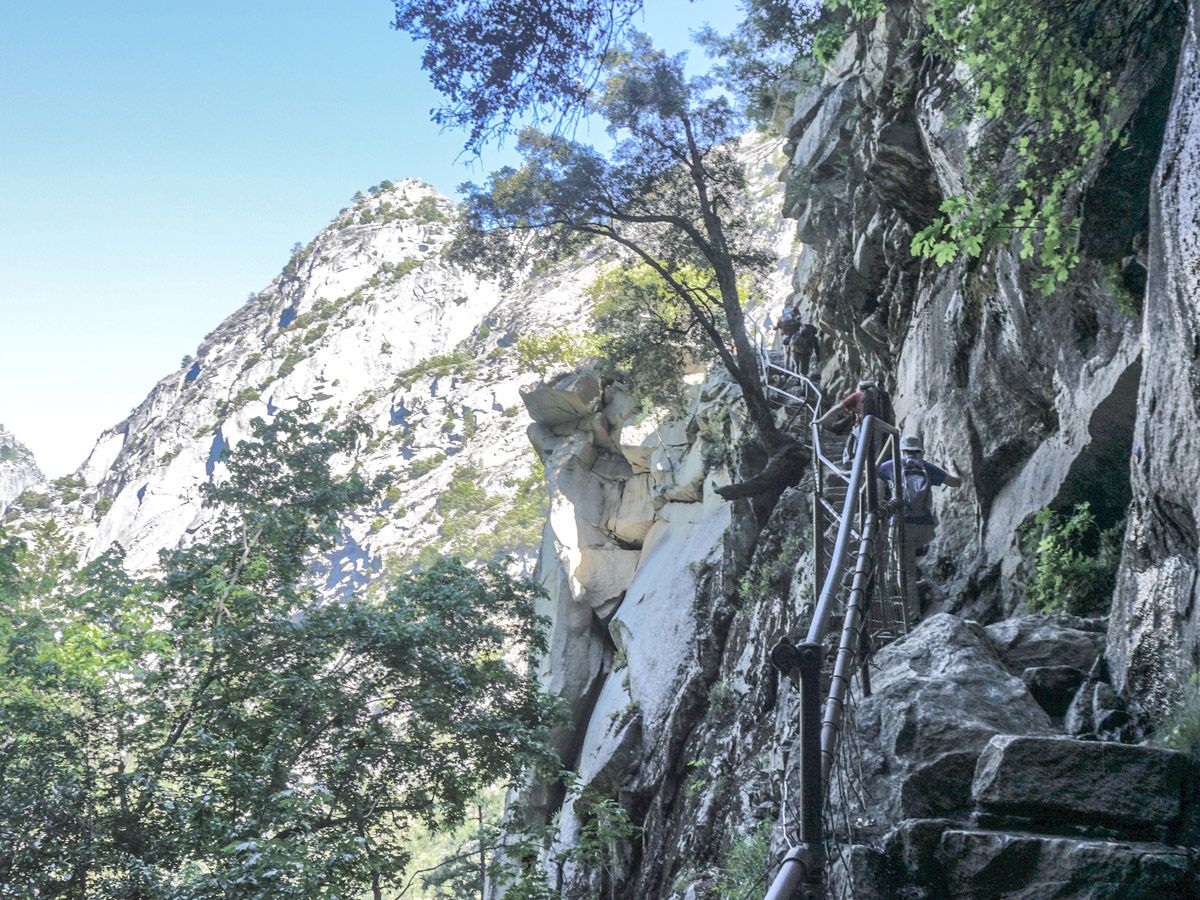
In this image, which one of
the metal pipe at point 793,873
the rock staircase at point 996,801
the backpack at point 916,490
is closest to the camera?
the metal pipe at point 793,873

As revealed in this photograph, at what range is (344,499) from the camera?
16.8 m

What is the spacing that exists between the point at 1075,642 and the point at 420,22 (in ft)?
20.2

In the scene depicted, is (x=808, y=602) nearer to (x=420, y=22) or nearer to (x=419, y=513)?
(x=420, y=22)

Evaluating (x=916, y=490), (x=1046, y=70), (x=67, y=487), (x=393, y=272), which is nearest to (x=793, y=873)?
(x=1046, y=70)

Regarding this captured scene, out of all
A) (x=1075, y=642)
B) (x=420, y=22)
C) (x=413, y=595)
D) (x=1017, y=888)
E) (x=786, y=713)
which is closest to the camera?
(x=1017, y=888)

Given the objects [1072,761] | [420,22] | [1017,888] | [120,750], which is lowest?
[1017,888]

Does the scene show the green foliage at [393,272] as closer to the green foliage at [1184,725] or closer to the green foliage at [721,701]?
the green foliage at [721,701]

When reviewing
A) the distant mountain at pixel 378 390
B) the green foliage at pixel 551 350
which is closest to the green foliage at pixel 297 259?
the distant mountain at pixel 378 390

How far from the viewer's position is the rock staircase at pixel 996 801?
2.82 meters

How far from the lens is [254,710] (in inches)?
535

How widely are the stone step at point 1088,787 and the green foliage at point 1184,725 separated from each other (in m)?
0.24

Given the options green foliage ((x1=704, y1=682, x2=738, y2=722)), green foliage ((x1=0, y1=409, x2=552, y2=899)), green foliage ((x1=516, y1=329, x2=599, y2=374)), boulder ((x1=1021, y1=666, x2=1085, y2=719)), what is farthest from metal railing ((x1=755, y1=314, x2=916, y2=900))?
green foliage ((x1=516, y1=329, x2=599, y2=374))

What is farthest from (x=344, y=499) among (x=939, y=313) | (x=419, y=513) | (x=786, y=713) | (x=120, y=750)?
(x=419, y=513)

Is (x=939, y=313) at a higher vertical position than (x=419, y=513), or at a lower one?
lower
